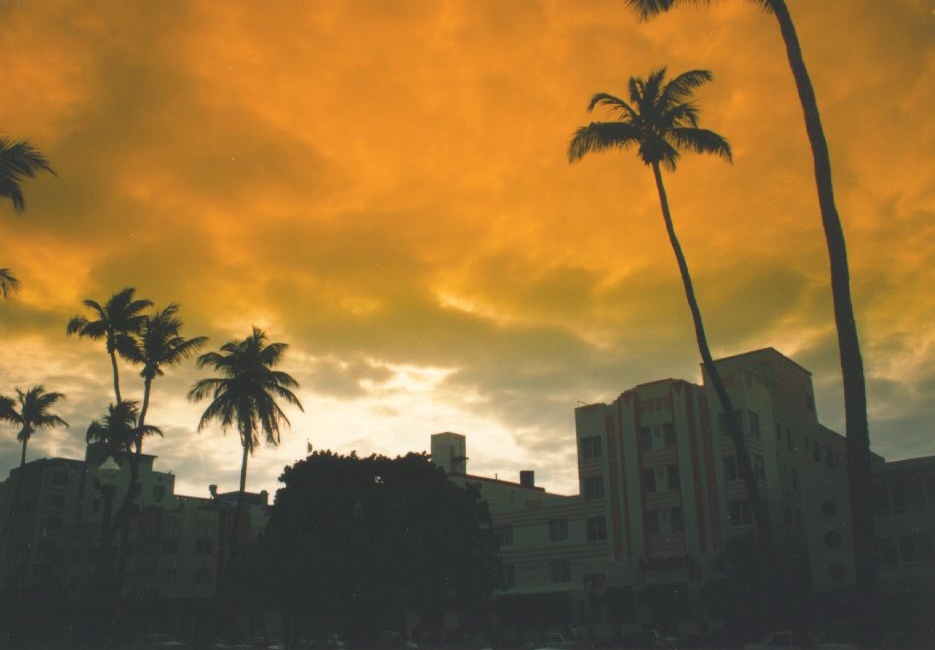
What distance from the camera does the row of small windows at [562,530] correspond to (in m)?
60.3

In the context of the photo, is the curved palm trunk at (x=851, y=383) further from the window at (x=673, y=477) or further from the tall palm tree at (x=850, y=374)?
the window at (x=673, y=477)

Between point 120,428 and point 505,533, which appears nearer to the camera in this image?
point 120,428

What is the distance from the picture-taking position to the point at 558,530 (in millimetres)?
63438

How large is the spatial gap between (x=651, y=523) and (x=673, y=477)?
3533 millimetres

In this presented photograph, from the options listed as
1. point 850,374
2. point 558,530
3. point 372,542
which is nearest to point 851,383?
point 850,374

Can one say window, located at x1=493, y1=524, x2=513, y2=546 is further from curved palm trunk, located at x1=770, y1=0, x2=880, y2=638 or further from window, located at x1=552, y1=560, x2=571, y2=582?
curved palm trunk, located at x1=770, y1=0, x2=880, y2=638

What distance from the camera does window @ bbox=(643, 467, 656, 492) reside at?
58.0 meters

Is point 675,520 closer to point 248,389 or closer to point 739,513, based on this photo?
point 739,513

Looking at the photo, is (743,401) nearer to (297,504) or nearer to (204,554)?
(297,504)

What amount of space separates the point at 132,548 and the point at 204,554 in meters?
7.47

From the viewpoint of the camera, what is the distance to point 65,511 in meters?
98.8

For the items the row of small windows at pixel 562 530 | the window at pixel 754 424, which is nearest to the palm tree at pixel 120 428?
the row of small windows at pixel 562 530

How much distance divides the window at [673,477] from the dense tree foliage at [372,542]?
1569 cm

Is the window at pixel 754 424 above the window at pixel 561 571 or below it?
above
